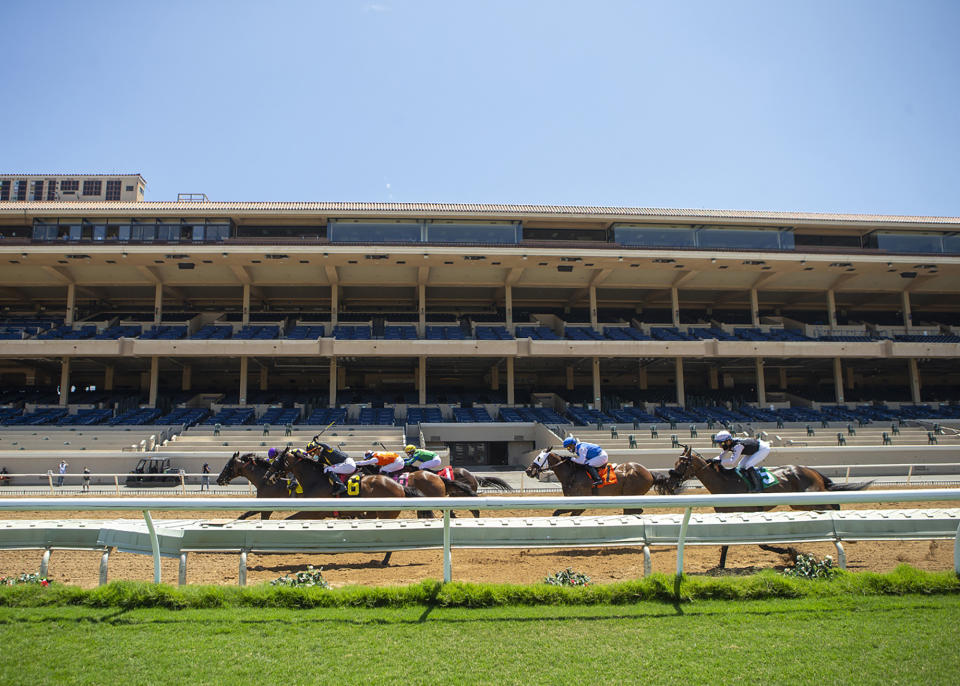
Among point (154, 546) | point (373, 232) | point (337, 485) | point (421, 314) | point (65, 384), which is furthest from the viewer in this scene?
point (421, 314)

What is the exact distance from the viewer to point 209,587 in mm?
4375

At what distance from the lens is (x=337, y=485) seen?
29.9 feet

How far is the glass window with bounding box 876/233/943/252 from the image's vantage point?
98.7 ft

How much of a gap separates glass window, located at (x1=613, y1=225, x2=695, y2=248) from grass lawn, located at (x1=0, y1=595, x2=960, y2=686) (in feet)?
85.2

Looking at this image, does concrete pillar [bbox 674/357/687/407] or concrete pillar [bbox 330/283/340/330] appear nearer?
concrete pillar [bbox 674/357/687/407]

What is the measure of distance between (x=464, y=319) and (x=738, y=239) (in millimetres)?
14588

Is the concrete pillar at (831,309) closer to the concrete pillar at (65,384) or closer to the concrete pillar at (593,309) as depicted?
the concrete pillar at (593,309)

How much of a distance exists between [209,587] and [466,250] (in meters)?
23.8

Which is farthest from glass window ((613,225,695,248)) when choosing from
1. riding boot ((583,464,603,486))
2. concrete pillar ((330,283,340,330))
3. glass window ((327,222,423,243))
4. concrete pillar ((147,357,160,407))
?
concrete pillar ((147,357,160,407))

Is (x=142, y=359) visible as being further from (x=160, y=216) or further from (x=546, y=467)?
(x=546, y=467)

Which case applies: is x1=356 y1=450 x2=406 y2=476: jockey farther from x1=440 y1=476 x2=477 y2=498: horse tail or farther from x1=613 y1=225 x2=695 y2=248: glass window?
x1=613 y1=225 x2=695 y2=248: glass window

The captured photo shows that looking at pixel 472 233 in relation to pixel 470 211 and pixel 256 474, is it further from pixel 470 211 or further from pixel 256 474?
pixel 256 474

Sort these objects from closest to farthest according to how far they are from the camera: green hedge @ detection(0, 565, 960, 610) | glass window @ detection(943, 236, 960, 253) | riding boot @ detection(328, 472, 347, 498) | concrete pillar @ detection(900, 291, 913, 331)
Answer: green hedge @ detection(0, 565, 960, 610) → riding boot @ detection(328, 472, 347, 498) → glass window @ detection(943, 236, 960, 253) → concrete pillar @ detection(900, 291, 913, 331)

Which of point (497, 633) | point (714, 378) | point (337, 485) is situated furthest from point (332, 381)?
point (497, 633)
